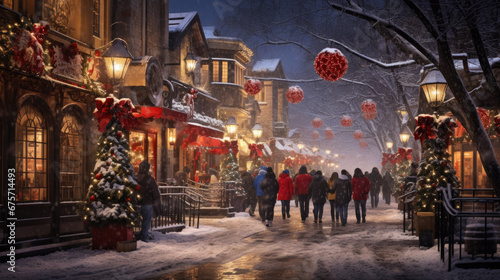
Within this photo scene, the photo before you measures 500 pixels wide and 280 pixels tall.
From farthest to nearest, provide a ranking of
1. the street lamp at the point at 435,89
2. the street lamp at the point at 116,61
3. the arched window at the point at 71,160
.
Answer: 1. the street lamp at the point at 435,89
2. the arched window at the point at 71,160
3. the street lamp at the point at 116,61

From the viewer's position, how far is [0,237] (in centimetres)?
1240

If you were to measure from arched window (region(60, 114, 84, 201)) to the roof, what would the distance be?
4642cm

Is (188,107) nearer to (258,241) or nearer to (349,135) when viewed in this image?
(258,241)

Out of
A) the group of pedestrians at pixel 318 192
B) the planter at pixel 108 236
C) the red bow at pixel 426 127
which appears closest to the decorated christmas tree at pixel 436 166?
the red bow at pixel 426 127

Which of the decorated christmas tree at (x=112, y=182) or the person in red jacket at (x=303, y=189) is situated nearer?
the decorated christmas tree at (x=112, y=182)

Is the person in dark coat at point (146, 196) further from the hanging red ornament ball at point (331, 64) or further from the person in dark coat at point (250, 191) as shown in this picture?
the person in dark coat at point (250, 191)

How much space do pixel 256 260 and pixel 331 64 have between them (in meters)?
6.41

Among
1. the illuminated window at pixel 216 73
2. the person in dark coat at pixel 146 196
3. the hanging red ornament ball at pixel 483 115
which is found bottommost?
the person in dark coat at pixel 146 196

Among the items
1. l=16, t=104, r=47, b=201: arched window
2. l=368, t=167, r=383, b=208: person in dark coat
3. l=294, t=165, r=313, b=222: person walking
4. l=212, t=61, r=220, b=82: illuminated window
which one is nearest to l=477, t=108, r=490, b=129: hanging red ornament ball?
l=294, t=165, r=313, b=222: person walking

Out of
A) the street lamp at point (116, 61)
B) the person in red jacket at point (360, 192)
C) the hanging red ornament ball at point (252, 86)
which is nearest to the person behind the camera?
the street lamp at point (116, 61)

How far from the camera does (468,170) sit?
2512 cm

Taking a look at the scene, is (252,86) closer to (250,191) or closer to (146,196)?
(250,191)

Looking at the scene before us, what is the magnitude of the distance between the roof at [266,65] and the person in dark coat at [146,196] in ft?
157

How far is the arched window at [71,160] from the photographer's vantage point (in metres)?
15.8
